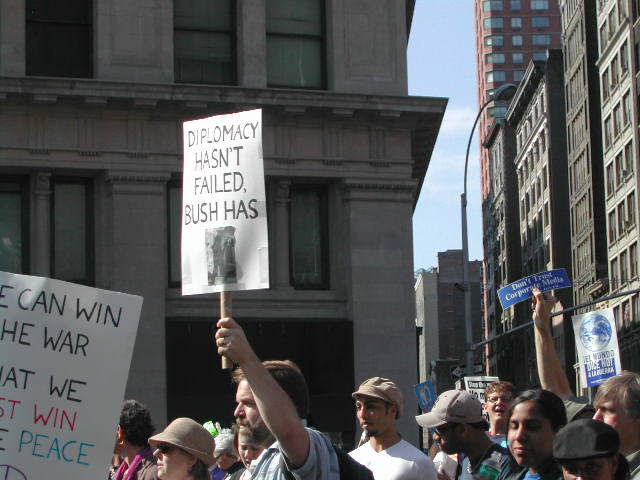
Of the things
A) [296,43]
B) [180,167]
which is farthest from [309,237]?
[296,43]

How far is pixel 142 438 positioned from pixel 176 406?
19083 mm

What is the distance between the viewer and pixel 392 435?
8320 mm

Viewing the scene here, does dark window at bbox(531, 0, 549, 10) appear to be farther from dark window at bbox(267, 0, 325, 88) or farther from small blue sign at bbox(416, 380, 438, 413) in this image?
small blue sign at bbox(416, 380, 438, 413)

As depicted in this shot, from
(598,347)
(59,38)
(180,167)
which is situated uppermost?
(59,38)

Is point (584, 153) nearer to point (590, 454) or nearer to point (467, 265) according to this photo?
point (467, 265)

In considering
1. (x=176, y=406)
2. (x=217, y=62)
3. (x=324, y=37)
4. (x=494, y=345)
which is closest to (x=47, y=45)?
(x=217, y=62)

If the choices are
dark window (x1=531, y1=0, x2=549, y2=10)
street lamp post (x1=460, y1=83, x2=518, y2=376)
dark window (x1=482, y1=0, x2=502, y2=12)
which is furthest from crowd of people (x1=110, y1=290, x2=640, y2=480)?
dark window (x1=531, y1=0, x2=549, y2=10)

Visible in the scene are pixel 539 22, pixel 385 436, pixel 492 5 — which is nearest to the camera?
pixel 385 436

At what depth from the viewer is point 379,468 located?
27.0ft

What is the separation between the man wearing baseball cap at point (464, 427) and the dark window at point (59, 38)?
21373mm

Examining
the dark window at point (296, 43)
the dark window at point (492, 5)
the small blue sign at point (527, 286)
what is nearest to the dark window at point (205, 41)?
the dark window at point (296, 43)

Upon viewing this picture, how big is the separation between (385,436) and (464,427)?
1.63 feet

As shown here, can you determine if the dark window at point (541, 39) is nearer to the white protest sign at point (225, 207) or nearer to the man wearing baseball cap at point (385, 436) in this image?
the man wearing baseball cap at point (385, 436)

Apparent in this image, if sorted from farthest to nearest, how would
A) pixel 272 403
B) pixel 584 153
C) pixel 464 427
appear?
pixel 584 153
pixel 464 427
pixel 272 403
